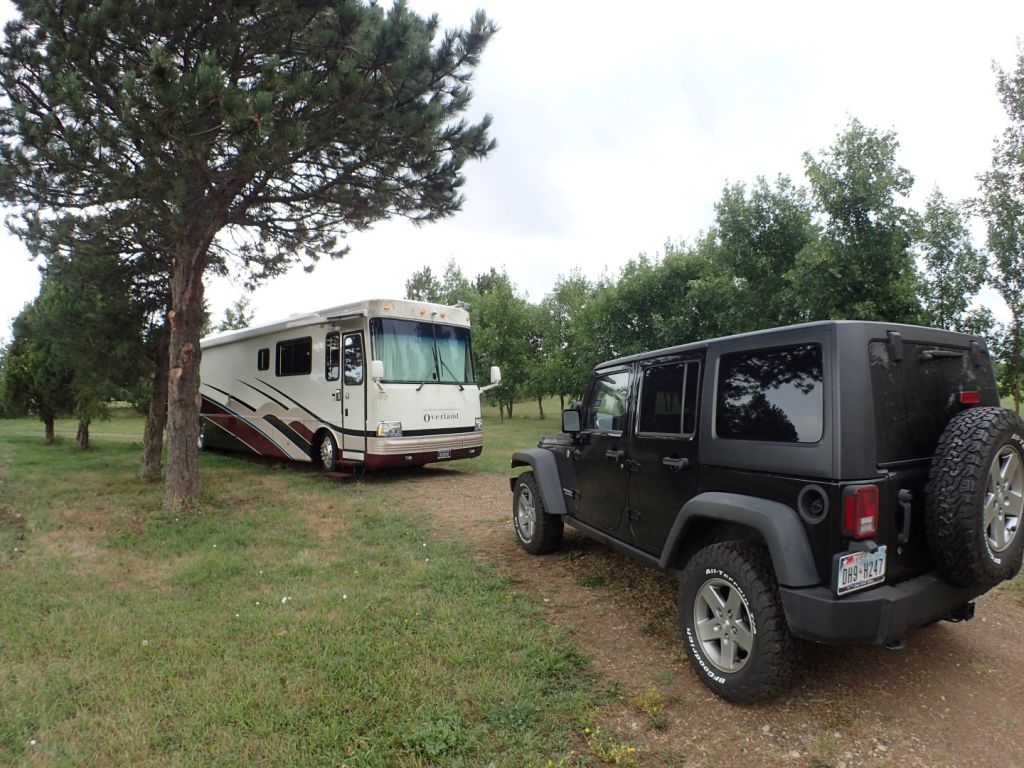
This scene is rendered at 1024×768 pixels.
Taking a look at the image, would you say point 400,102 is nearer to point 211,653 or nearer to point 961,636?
point 211,653

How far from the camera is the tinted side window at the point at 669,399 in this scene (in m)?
3.70

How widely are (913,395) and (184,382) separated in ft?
27.6

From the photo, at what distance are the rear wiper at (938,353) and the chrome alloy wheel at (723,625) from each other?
1598 mm

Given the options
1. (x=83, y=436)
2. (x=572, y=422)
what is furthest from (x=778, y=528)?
(x=83, y=436)

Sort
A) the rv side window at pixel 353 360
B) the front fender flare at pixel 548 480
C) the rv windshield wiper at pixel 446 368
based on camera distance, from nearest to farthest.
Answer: the front fender flare at pixel 548 480
the rv side window at pixel 353 360
the rv windshield wiper at pixel 446 368

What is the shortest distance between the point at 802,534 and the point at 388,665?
96.6 inches

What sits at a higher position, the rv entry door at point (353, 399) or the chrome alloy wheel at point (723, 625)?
the rv entry door at point (353, 399)

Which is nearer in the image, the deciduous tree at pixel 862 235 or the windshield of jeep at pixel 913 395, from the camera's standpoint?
the windshield of jeep at pixel 913 395

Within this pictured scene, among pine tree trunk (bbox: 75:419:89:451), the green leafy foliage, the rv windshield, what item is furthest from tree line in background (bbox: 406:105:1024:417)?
pine tree trunk (bbox: 75:419:89:451)

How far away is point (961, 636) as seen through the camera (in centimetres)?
386

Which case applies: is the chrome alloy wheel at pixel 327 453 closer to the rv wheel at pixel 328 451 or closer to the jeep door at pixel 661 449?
the rv wheel at pixel 328 451

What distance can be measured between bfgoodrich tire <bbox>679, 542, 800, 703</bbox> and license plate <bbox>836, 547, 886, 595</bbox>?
1.17ft

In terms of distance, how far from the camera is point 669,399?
3.92 metres

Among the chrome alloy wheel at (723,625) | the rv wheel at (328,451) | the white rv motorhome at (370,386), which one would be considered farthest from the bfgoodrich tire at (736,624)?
the rv wheel at (328,451)
